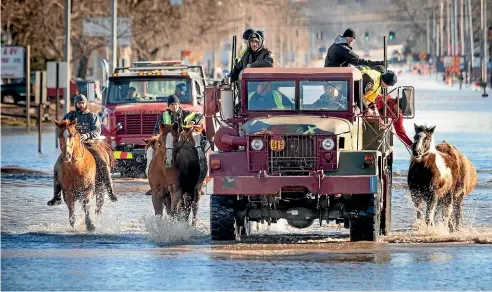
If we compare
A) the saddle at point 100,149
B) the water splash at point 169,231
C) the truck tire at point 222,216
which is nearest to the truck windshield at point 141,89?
the saddle at point 100,149

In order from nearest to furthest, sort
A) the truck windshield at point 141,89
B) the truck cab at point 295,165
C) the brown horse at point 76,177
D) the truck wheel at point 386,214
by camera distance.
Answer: the truck cab at point 295,165
the truck wheel at point 386,214
the brown horse at point 76,177
the truck windshield at point 141,89

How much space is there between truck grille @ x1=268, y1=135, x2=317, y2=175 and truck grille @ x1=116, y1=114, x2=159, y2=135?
44.1ft

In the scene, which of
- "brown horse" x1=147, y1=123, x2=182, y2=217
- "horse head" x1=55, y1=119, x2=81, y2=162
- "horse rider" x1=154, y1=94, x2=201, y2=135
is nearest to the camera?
"brown horse" x1=147, y1=123, x2=182, y2=217

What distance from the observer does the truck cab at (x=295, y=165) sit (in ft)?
57.2

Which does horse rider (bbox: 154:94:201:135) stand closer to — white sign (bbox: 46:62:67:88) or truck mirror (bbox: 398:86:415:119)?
truck mirror (bbox: 398:86:415:119)

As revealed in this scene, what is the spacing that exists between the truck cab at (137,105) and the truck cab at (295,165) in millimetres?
11678

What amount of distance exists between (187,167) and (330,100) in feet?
6.40

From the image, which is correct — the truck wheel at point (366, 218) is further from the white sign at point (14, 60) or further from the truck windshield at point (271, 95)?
the white sign at point (14, 60)

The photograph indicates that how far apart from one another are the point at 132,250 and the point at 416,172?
3.99 m

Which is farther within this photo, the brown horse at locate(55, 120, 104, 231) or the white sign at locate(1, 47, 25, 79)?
the white sign at locate(1, 47, 25, 79)

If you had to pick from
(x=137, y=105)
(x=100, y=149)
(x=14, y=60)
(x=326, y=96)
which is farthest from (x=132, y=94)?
(x=14, y=60)

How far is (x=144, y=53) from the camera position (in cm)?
8112

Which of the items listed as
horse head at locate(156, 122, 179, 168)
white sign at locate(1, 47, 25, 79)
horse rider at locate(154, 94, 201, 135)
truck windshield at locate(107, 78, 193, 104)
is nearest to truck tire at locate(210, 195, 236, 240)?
horse head at locate(156, 122, 179, 168)

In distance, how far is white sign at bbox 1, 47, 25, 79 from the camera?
48978 millimetres
